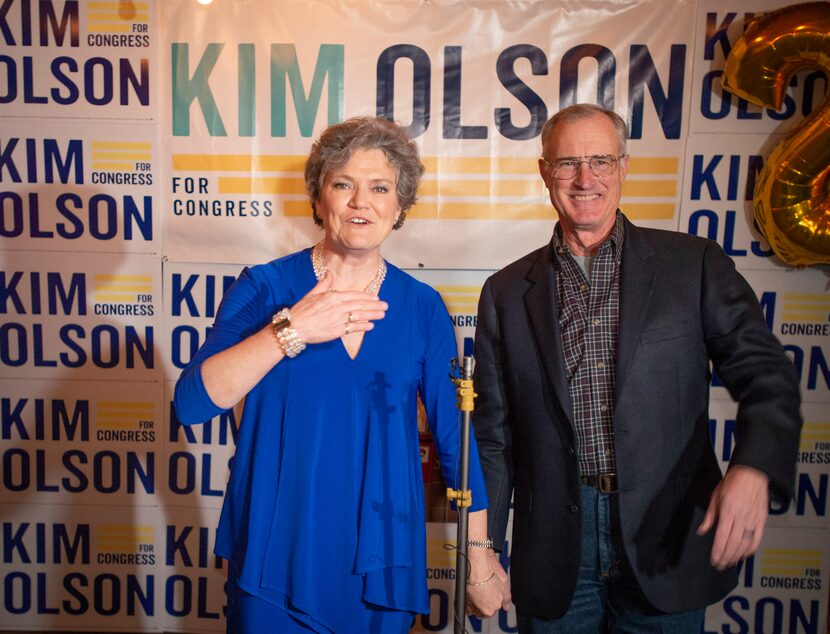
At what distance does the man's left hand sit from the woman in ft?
1.65

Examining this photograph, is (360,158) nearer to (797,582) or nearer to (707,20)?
(707,20)

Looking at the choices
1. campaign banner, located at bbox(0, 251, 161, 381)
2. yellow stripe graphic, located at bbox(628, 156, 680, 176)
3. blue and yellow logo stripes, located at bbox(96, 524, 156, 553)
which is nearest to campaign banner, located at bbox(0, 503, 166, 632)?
blue and yellow logo stripes, located at bbox(96, 524, 156, 553)

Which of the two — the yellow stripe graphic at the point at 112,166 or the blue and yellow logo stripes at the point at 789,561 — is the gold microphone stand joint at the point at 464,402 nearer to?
the yellow stripe graphic at the point at 112,166

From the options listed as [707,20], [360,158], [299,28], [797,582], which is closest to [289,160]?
[299,28]

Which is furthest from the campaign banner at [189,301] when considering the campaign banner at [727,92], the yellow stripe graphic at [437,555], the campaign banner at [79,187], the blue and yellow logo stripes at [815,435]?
the blue and yellow logo stripes at [815,435]

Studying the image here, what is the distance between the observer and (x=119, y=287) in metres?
2.88

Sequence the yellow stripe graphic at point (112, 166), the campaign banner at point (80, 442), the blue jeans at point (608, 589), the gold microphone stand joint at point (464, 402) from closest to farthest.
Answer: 1. the gold microphone stand joint at point (464, 402)
2. the blue jeans at point (608, 589)
3. the yellow stripe graphic at point (112, 166)
4. the campaign banner at point (80, 442)

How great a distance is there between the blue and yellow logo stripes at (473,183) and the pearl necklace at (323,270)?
127 cm

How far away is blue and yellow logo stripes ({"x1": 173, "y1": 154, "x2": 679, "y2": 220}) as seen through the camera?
2.78m

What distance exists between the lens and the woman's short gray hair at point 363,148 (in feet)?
4.83

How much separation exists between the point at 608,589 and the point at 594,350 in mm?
583

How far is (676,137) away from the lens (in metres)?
2.76

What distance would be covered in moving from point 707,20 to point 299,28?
163 cm

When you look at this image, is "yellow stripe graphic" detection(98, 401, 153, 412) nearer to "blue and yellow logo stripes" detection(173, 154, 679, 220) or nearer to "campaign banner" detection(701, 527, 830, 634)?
"blue and yellow logo stripes" detection(173, 154, 679, 220)
